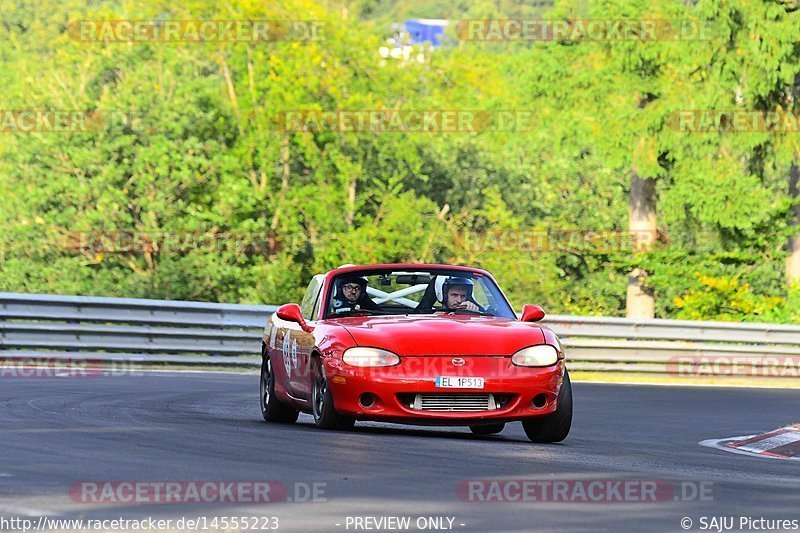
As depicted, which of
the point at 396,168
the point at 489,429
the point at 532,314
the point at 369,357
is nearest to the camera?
the point at 369,357

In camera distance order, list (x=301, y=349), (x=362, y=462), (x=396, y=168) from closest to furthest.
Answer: (x=362, y=462), (x=301, y=349), (x=396, y=168)

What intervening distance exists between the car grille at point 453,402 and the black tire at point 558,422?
1.55ft

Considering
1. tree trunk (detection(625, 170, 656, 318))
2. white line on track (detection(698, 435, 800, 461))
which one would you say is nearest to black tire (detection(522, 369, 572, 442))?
white line on track (detection(698, 435, 800, 461))

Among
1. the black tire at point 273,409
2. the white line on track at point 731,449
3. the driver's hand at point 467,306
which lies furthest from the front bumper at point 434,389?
the black tire at point 273,409

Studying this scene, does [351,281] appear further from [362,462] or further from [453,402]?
[362,462]

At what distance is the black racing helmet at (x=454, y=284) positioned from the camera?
45.8ft

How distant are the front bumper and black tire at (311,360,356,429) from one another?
10.1 inches

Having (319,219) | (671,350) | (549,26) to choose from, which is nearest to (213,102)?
(319,219)

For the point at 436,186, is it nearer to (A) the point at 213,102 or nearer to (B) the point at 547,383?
(A) the point at 213,102

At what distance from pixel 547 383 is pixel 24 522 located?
226 inches

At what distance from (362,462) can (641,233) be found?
28.6 m

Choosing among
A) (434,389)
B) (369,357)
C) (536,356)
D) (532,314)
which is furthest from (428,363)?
(532,314)

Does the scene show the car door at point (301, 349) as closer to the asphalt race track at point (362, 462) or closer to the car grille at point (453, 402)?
the asphalt race track at point (362, 462)

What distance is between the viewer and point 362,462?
10.3m
